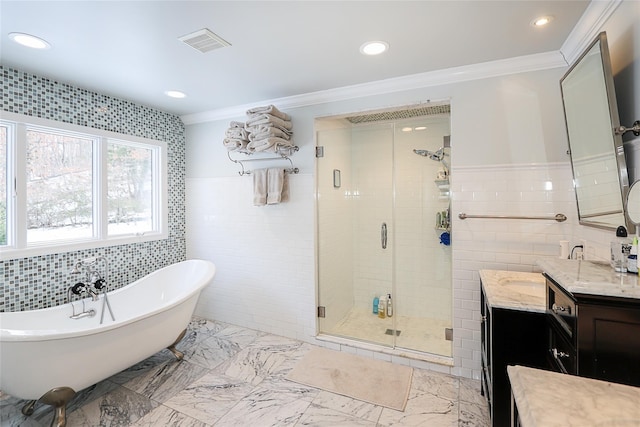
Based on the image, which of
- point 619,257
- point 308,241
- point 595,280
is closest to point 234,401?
point 308,241

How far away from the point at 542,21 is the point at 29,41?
3.17 meters

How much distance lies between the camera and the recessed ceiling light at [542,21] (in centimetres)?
176

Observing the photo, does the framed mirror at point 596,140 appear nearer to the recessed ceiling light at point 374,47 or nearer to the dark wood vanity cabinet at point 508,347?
the dark wood vanity cabinet at point 508,347

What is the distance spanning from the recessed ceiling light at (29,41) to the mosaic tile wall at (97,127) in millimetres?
575

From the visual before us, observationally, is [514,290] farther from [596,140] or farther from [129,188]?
[129,188]

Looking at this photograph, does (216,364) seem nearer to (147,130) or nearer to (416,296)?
(416,296)

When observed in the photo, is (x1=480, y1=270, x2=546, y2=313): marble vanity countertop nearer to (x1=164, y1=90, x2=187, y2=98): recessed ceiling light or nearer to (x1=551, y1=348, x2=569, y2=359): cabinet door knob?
(x1=551, y1=348, x2=569, y2=359): cabinet door knob

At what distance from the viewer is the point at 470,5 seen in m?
1.65

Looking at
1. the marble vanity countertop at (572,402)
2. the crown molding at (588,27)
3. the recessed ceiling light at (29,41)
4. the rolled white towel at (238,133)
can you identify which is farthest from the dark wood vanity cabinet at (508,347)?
the recessed ceiling light at (29,41)

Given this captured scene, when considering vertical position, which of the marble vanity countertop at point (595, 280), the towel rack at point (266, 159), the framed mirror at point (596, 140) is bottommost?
the marble vanity countertop at point (595, 280)

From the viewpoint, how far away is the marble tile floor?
2.00 m

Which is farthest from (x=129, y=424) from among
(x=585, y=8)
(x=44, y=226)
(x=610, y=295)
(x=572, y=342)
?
(x=585, y=8)

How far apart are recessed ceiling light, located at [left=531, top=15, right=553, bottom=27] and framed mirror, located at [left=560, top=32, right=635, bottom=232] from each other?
33 centimetres

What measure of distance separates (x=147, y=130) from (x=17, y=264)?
1.70 m
